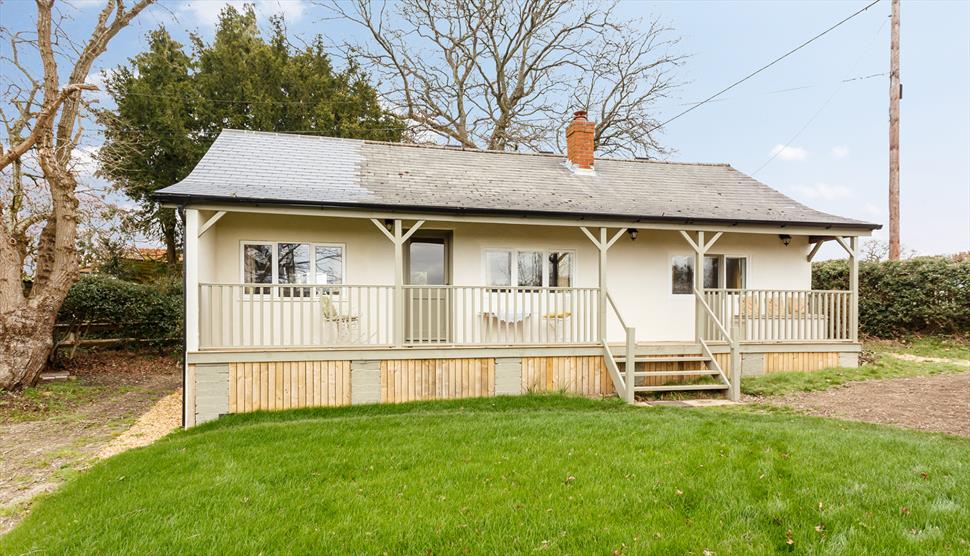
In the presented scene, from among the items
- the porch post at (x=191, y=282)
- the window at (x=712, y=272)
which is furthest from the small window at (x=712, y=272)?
the porch post at (x=191, y=282)

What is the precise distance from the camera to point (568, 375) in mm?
9086

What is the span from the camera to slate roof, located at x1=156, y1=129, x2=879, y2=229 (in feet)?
28.4

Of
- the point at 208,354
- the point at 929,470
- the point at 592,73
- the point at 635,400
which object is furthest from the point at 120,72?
the point at 929,470

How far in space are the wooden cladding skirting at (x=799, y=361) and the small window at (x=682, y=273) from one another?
214 cm

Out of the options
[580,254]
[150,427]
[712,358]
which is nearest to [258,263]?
[150,427]

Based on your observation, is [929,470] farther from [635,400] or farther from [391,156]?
[391,156]

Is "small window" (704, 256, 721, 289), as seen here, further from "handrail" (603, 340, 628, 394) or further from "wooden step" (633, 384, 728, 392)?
"handrail" (603, 340, 628, 394)

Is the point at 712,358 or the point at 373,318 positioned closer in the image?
the point at 712,358

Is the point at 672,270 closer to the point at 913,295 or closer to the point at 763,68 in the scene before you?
the point at 913,295

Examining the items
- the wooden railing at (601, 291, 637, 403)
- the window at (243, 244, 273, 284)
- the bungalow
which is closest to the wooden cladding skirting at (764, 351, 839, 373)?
the bungalow

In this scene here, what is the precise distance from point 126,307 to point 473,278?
947 cm

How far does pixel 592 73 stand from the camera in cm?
2148

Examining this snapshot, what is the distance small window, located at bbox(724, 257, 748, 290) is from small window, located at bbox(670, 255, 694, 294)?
0.79 m

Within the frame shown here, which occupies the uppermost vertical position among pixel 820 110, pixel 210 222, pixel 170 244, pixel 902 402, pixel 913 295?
pixel 820 110
